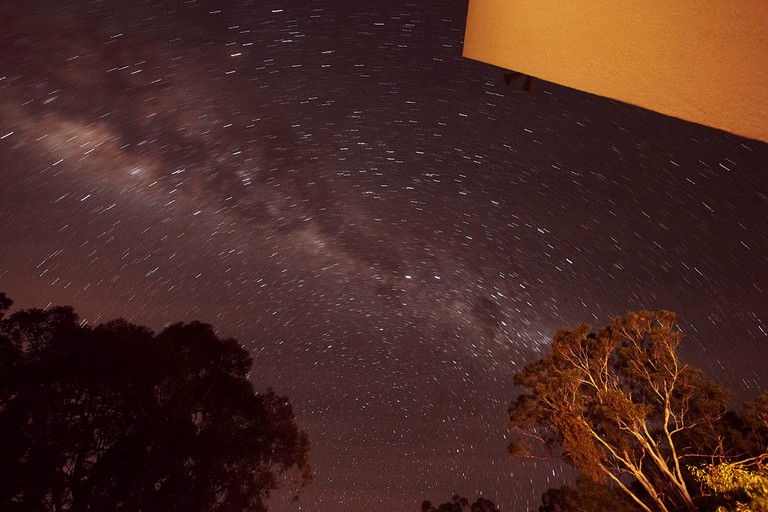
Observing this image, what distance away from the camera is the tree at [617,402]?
15.1m

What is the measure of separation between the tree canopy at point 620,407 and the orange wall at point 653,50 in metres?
16.0

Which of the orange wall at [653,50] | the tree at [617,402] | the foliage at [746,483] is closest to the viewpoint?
the orange wall at [653,50]

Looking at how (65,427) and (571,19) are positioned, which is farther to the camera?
(65,427)

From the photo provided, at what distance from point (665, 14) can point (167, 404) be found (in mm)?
18695

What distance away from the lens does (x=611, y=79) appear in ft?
5.13

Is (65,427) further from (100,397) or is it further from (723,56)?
(723,56)

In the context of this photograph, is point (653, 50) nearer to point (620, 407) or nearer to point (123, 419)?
point (620, 407)

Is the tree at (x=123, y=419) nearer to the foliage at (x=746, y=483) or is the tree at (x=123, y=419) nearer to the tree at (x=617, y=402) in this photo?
the tree at (x=617, y=402)

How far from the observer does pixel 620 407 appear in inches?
587

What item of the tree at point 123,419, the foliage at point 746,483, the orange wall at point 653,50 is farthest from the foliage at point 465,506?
the orange wall at point 653,50

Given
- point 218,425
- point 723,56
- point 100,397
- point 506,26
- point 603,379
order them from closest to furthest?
1. point 723,56
2. point 506,26
3. point 100,397
4. point 603,379
5. point 218,425

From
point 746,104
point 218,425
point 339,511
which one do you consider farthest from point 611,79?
point 339,511

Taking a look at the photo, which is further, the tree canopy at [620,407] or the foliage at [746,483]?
the tree canopy at [620,407]

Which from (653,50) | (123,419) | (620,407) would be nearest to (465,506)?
(620,407)
